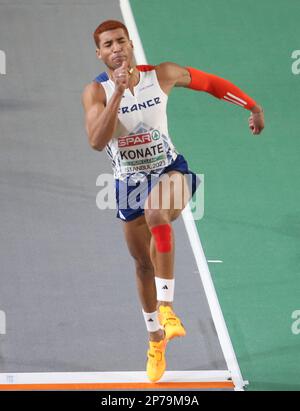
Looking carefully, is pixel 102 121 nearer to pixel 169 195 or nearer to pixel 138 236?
pixel 169 195

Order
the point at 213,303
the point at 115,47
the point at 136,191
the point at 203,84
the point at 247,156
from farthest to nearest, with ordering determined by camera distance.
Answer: the point at 247,156 → the point at 213,303 → the point at 203,84 → the point at 136,191 → the point at 115,47

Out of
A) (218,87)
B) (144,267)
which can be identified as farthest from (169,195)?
(218,87)

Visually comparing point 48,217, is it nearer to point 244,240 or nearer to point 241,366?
point 244,240

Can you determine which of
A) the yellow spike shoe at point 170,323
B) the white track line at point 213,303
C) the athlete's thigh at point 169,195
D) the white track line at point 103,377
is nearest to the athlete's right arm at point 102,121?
the athlete's thigh at point 169,195

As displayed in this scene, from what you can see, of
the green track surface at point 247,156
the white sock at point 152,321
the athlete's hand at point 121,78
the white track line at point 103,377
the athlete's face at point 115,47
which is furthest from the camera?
the green track surface at point 247,156

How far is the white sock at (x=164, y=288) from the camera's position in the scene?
7910 mm

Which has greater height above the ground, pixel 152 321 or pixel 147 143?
pixel 147 143

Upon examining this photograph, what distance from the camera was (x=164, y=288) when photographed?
793 cm

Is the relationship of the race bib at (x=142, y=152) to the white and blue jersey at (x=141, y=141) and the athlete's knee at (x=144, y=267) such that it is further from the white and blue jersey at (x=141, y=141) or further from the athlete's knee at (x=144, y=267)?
the athlete's knee at (x=144, y=267)

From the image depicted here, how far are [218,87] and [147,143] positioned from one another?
73cm

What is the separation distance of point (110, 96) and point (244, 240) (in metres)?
3.35

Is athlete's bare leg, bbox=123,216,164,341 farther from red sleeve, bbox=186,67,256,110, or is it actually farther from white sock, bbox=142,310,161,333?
red sleeve, bbox=186,67,256,110

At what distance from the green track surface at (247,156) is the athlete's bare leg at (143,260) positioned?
844 millimetres
